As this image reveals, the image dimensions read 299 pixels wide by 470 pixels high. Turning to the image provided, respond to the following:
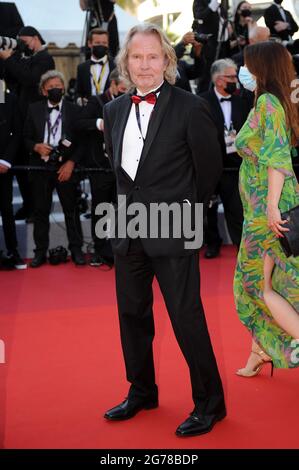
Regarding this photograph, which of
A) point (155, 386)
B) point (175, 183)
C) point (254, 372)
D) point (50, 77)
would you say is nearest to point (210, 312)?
point (254, 372)

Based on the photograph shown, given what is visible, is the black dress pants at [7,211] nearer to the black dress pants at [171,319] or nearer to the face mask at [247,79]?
the face mask at [247,79]

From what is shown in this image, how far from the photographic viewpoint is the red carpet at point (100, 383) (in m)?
3.56

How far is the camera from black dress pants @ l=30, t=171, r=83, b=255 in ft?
24.7

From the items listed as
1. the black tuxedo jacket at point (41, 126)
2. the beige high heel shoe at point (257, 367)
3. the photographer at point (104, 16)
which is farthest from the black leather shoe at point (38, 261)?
the beige high heel shoe at point (257, 367)

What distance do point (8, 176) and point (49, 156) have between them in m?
0.42

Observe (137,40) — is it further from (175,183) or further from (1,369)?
(1,369)

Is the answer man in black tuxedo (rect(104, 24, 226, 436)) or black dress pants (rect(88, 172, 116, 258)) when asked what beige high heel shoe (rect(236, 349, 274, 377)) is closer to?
man in black tuxedo (rect(104, 24, 226, 436))

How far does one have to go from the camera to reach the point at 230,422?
3715 mm

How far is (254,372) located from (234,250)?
3.64 meters

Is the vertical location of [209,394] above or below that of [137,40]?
below

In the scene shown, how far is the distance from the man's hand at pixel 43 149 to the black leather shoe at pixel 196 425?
13.7ft

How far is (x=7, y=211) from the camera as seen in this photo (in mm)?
7488

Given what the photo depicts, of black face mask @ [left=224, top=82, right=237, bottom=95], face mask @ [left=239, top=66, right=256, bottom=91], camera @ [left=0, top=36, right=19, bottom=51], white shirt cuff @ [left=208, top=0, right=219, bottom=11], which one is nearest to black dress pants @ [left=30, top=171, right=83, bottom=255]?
camera @ [left=0, top=36, right=19, bottom=51]
